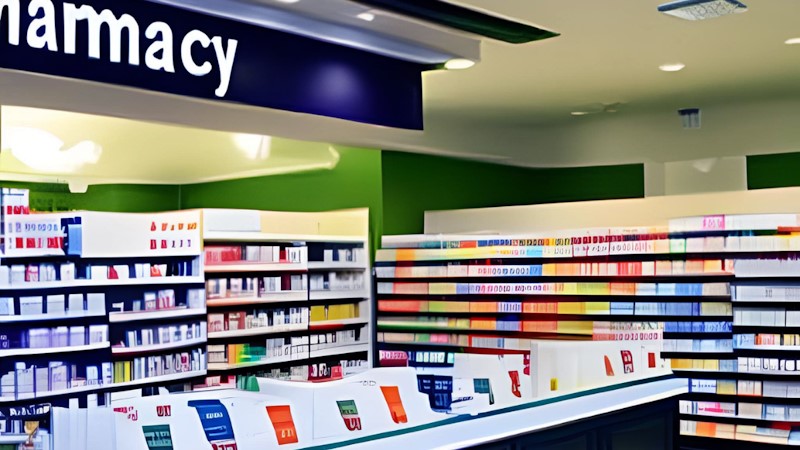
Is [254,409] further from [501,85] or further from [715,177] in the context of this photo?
[715,177]

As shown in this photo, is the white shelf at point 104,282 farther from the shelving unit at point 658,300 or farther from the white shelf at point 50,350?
the shelving unit at point 658,300

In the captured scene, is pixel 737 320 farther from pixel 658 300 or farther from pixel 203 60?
pixel 203 60

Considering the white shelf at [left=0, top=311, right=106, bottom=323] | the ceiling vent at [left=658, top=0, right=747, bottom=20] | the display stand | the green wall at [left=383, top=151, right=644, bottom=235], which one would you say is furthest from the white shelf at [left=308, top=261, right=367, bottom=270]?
the ceiling vent at [left=658, top=0, right=747, bottom=20]

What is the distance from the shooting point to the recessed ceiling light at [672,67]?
7341 mm

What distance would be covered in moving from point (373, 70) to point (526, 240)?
3.77 m

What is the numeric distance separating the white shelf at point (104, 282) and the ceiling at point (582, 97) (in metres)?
1.31

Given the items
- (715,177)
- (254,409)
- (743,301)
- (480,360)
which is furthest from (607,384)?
(715,177)

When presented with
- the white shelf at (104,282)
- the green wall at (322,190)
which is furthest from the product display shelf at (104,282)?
the green wall at (322,190)

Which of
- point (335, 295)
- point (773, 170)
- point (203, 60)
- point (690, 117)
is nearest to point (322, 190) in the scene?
point (335, 295)

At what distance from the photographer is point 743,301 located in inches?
313

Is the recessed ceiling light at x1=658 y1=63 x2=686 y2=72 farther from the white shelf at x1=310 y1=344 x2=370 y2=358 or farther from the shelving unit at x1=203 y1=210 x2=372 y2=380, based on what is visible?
the white shelf at x1=310 y1=344 x2=370 y2=358

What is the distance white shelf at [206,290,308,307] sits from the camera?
7.85m

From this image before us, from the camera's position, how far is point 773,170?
9469mm

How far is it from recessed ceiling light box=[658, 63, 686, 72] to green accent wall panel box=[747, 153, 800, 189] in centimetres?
246
